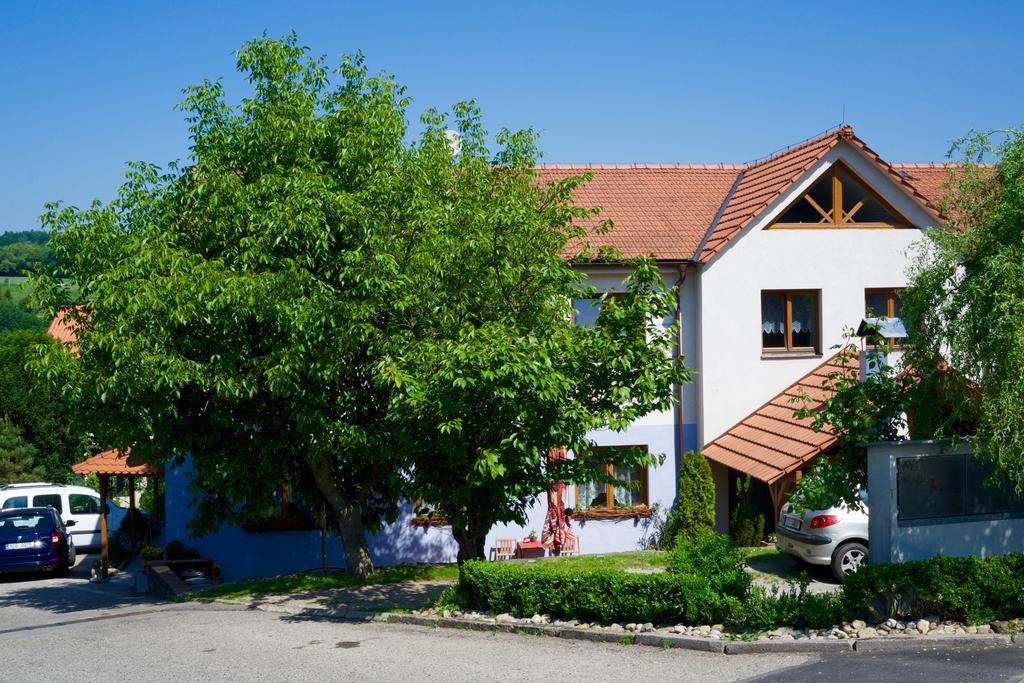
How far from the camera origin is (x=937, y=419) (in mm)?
12820

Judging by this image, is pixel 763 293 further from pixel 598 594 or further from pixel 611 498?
pixel 598 594

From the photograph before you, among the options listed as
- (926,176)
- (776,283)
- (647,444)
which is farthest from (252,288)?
(926,176)

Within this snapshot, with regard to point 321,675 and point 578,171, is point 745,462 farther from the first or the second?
point 321,675

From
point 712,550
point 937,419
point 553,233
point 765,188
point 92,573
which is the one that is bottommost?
point 92,573

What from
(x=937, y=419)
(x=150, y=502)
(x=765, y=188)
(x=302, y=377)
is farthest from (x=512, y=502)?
(x=150, y=502)

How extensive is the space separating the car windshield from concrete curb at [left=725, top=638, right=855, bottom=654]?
661 inches

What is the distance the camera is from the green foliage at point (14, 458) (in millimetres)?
33781

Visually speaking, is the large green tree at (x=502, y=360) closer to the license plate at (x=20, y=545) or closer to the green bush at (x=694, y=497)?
the green bush at (x=694, y=497)

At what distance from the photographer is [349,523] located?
1788 centimetres

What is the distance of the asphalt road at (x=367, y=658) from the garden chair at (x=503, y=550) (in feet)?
21.7

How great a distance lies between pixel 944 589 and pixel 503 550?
35.2ft

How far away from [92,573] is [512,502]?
40.4 ft

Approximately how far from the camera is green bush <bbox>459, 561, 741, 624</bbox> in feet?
39.4

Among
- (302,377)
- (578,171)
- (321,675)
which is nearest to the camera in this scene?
(321,675)
